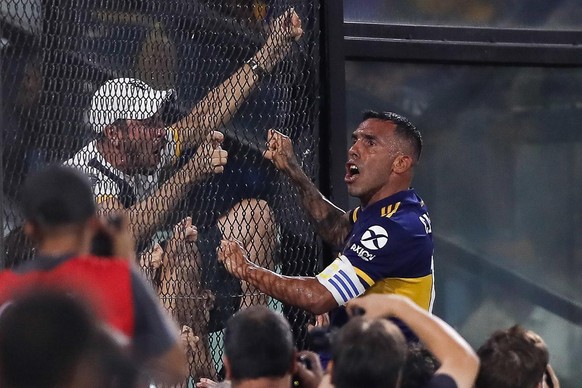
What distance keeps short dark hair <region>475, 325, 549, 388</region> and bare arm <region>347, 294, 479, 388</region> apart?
0.17 meters

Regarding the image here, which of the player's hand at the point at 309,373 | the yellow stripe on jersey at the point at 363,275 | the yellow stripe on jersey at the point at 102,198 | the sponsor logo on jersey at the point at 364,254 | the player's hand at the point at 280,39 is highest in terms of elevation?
the player's hand at the point at 280,39

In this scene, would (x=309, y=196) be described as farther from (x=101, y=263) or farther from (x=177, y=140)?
(x=101, y=263)

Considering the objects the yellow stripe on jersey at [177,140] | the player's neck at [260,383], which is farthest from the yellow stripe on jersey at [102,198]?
the player's neck at [260,383]

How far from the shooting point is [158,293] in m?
5.88

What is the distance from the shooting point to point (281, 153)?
233 inches

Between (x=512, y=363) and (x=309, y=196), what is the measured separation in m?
2.11

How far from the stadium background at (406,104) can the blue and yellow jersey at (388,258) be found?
0.92 m

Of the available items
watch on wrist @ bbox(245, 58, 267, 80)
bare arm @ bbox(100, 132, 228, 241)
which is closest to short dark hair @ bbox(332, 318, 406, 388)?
bare arm @ bbox(100, 132, 228, 241)

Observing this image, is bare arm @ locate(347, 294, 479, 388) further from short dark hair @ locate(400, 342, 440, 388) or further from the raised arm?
the raised arm

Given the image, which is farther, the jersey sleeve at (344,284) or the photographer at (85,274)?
the jersey sleeve at (344,284)

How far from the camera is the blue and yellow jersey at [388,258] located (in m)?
5.25

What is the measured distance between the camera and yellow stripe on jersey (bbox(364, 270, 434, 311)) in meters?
5.36

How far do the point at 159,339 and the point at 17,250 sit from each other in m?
2.38

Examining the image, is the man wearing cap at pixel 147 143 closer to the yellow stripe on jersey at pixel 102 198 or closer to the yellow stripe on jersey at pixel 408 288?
the yellow stripe on jersey at pixel 102 198
